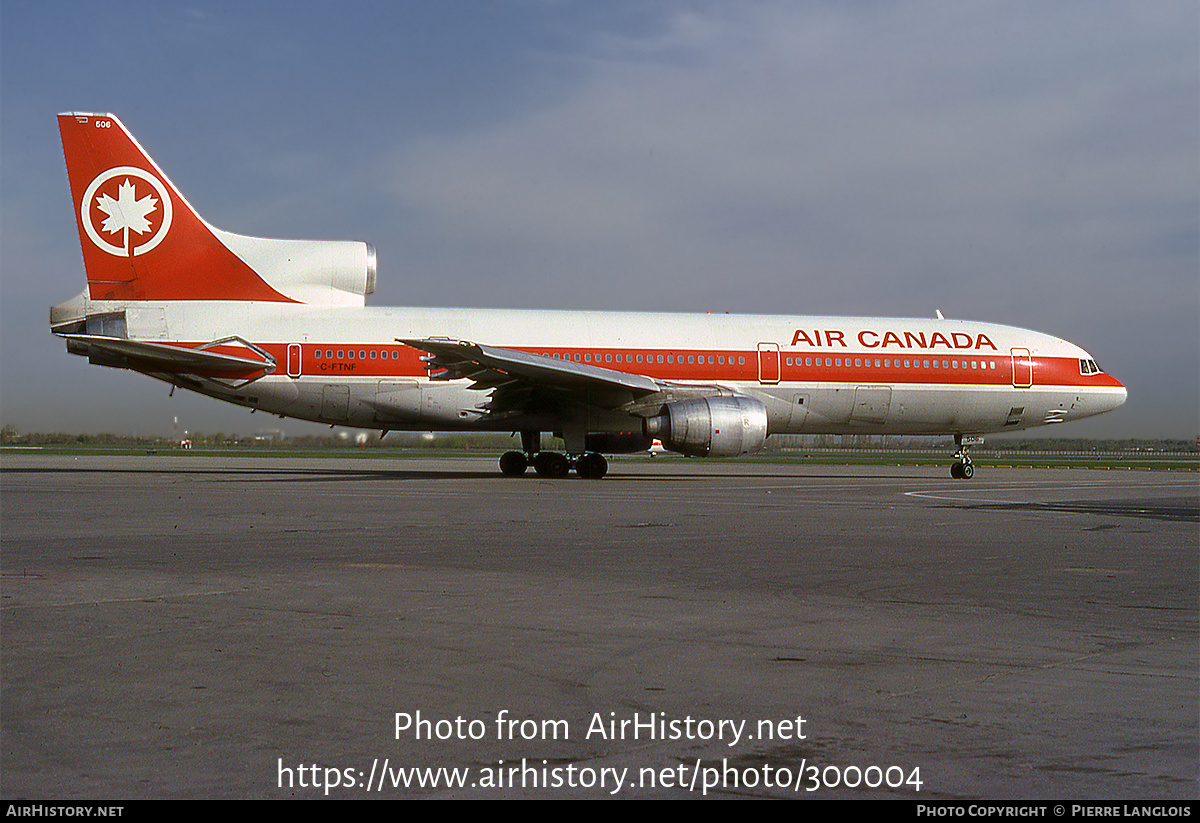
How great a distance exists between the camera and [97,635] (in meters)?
5.75

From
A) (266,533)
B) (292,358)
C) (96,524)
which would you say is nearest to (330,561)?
(266,533)

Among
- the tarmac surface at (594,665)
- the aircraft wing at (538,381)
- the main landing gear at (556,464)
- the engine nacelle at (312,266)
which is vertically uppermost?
the engine nacelle at (312,266)

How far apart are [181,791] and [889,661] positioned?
351 cm

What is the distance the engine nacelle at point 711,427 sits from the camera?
22.5m

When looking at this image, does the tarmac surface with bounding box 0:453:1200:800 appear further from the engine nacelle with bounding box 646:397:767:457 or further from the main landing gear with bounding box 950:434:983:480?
the main landing gear with bounding box 950:434:983:480

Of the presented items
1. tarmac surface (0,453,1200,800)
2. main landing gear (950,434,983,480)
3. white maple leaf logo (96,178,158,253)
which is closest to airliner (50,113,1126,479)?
white maple leaf logo (96,178,158,253)

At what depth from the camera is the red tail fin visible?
24.5m

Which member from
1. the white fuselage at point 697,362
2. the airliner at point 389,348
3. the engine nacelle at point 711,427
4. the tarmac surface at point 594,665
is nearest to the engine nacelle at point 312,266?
the airliner at point 389,348

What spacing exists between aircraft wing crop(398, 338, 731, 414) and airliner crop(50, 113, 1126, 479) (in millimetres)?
66

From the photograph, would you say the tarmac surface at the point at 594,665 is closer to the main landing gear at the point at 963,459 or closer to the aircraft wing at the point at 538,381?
the aircraft wing at the point at 538,381

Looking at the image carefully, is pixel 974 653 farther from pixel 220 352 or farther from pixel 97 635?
pixel 220 352

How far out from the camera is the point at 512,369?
21.9 m

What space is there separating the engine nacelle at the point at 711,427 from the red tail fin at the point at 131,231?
9.89m

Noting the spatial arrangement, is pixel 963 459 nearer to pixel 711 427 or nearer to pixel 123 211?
pixel 711 427
